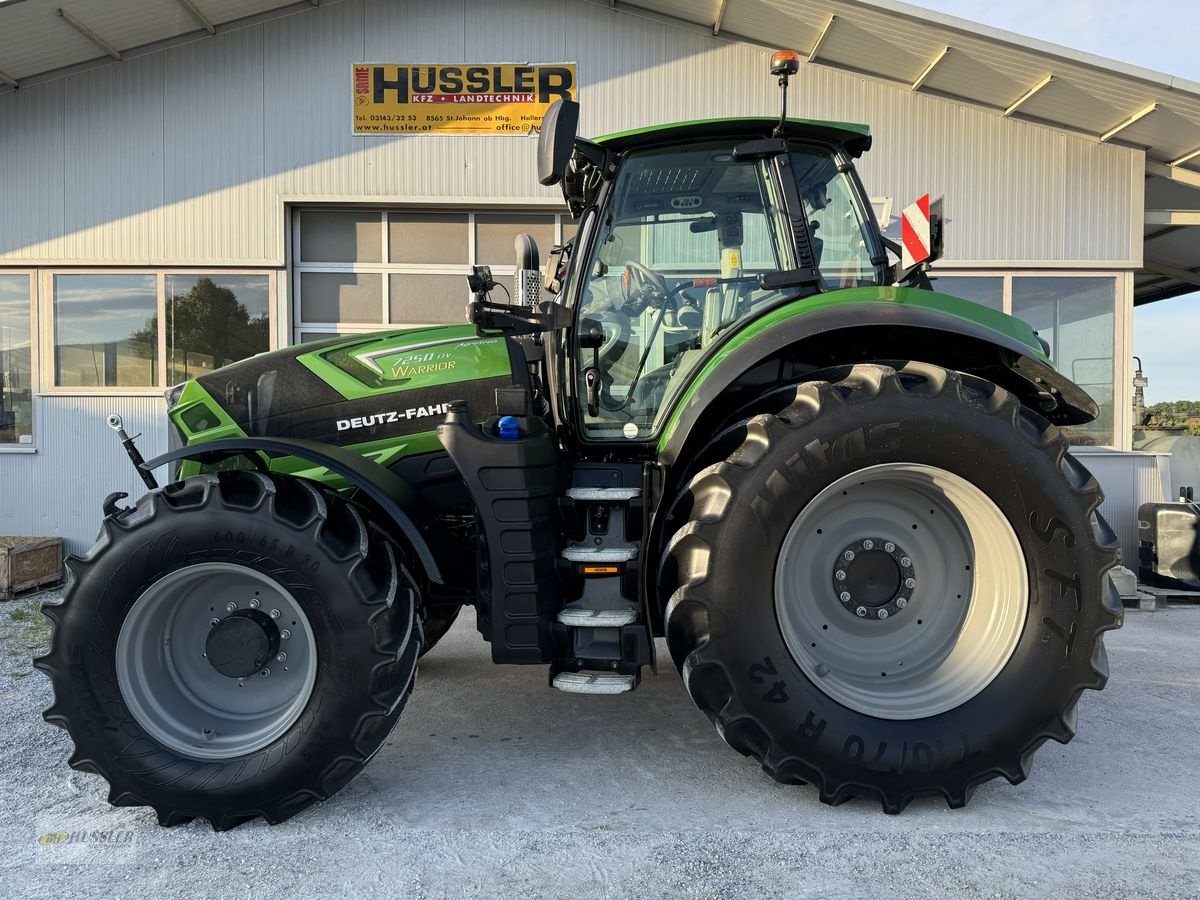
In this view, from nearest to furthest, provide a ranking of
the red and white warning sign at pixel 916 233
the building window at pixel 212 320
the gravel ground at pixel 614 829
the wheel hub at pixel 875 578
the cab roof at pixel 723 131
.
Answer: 1. the gravel ground at pixel 614 829
2. the wheel hub at pixel 875 578
3. the cab roof at pixel 723 131
4. the red and white warning sign at pixel 916 233
5. the building window at pixel 212 320

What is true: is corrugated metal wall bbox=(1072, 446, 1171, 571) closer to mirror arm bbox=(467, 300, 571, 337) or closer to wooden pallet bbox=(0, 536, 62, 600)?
mirror arm bbox=(467, 300, 571, 337)

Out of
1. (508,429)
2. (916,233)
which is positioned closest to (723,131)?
(916,233)

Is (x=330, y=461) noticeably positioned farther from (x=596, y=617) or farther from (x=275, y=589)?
(x=596, y=617)

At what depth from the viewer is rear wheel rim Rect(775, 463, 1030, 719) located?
2543 mm

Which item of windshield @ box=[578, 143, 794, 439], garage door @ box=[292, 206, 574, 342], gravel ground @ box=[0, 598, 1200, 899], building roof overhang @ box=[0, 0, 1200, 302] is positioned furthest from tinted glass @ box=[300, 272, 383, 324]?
windshield @ box=[578, 143, 794, 439]

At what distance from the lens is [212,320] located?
6.81 metres

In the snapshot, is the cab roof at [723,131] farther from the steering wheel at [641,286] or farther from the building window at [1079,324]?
the building window at [1079,324]

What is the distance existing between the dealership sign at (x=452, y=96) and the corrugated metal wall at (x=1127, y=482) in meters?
5.72

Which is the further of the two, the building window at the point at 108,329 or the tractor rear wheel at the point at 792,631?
the building window at the point at 108,329

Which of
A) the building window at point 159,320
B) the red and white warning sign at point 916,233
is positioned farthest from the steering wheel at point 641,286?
the building window at point 159,320

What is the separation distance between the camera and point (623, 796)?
2602mm

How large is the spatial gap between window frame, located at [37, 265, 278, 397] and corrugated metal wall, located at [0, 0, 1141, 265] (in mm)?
102

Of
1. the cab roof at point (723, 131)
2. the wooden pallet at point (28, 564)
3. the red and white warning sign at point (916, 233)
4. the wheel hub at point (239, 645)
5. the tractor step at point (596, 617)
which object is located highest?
the cab roof at point (723, 131)

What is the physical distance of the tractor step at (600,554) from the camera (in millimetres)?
2658
